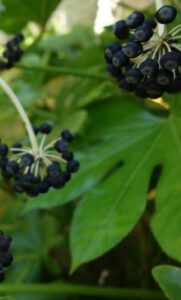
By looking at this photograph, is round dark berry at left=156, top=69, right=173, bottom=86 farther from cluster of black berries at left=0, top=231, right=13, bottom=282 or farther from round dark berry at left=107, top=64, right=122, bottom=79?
cluster of black berries at left=0, top=231, right=13, bottom=282

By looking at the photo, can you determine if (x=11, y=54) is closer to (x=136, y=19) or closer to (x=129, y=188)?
(x=129, y=188)

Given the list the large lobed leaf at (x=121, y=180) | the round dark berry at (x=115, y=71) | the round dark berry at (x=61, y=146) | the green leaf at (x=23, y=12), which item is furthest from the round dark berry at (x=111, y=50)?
the green leaf at (x=23, y=12)

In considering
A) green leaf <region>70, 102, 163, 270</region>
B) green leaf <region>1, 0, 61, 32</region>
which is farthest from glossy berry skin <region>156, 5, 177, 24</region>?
green leaf <region>1, 0, 61, 32</region>

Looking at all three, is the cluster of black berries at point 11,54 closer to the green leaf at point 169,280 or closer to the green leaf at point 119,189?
the green leaf at point 119,189

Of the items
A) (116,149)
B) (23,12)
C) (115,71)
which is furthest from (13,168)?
(23,12)

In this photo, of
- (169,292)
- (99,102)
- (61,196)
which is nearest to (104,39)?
(99,102)

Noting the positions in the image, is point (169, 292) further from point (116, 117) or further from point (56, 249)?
point (56, 249)
